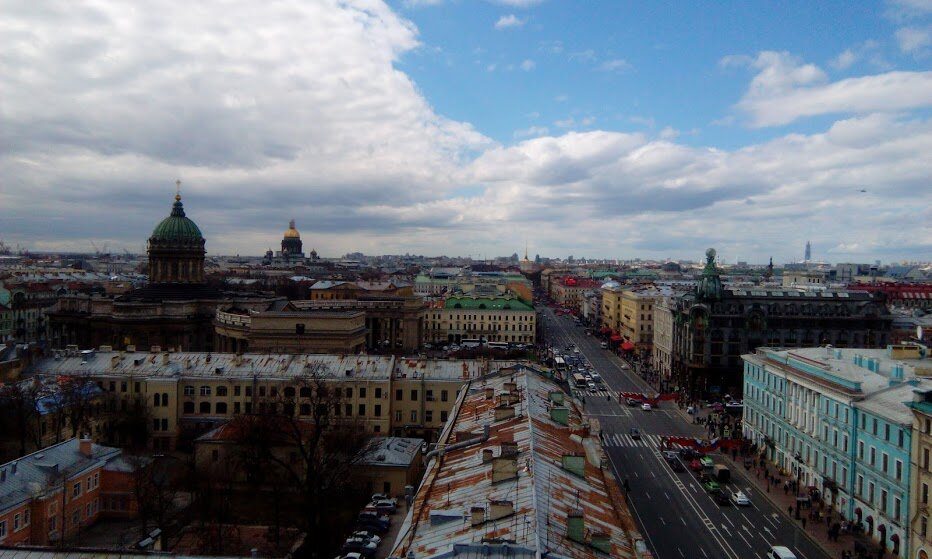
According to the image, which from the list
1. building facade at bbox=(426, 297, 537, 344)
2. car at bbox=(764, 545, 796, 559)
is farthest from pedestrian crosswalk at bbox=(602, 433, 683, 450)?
building facade at bbox=(426, 297, 537, 344)

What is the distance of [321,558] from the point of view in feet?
124

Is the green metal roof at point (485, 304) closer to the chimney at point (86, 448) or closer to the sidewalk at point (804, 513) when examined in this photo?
the sidewalk at point (804, 513)

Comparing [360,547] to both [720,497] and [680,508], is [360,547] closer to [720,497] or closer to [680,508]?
[680,508]

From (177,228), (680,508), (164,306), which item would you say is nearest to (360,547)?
(680,508)

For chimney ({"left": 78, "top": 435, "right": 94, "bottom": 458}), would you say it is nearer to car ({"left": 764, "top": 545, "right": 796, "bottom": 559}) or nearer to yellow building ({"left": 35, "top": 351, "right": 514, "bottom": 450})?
yellow building ({"left": 35, "top": 351, "right": 514, "bottom": 450})

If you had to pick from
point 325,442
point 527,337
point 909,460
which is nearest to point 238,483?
point 325,442

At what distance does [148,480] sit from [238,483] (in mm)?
9322

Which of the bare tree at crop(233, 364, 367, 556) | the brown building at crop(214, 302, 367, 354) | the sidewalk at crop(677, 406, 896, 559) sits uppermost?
the brown building at crop(214, 302, 367, 354)

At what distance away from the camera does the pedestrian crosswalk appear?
6044cm

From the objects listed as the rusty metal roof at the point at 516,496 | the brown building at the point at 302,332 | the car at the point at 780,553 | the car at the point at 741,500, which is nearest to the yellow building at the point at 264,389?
the car at the point at 741,500

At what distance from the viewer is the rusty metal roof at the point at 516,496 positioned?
22.0m

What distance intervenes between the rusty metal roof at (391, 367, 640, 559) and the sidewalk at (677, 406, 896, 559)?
1566cm

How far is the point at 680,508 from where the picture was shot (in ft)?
149

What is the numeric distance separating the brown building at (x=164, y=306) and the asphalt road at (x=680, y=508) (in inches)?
2149
